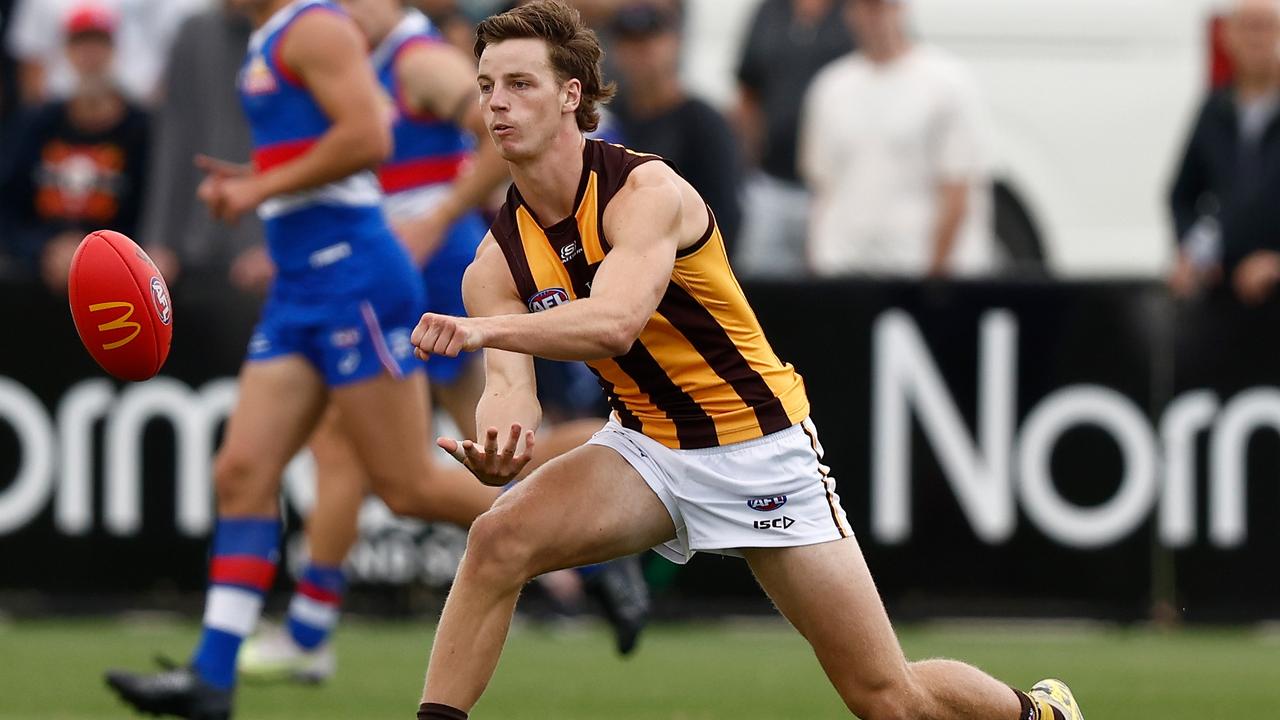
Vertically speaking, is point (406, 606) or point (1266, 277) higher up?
point (1266, 277)

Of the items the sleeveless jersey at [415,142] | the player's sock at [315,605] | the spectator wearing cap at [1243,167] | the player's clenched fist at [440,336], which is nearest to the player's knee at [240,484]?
the player's sock at [315,605]

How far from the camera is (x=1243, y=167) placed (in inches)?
437

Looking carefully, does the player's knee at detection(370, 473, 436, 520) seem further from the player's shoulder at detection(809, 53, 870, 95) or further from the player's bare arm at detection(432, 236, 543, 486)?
the player's shoulder at detection(809, 53, 870, 95)

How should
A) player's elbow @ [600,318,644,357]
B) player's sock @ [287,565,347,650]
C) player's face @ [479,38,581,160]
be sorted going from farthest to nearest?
1. player's sock @ [287,565,347,650]
2. player's face @ [479,38,581,160]
3. player's elbow @ [600,318,644,357]

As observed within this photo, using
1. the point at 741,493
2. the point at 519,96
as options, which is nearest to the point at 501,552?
the point at 741,493

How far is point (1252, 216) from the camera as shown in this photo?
11023 mm

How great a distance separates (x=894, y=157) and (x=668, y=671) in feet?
11.4

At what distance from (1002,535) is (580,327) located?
5912 millimetres

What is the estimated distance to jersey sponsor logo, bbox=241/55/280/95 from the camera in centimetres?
767

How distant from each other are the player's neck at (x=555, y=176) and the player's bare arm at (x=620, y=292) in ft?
0.41

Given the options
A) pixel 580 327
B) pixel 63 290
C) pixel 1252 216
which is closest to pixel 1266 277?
pixel 1252 216

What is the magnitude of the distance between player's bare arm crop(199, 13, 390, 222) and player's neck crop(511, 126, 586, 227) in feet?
6.66

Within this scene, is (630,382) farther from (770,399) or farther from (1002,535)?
(1002,535)

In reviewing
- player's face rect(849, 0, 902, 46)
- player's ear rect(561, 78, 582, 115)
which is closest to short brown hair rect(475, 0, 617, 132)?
player's ear rect(561, 78, 582, 115)
